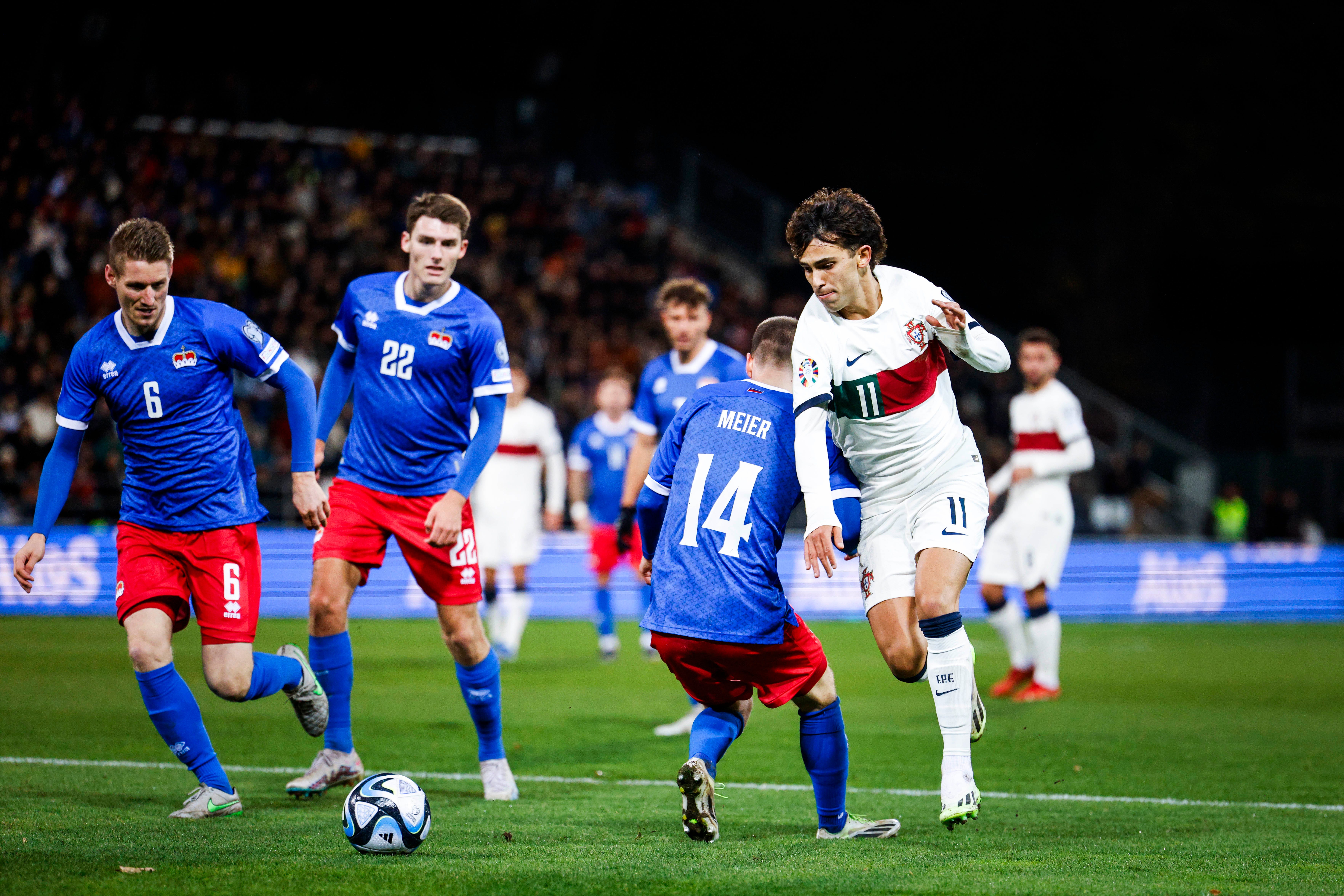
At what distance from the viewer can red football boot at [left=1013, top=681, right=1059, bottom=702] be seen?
10.4 meters

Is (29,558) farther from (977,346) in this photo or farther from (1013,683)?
(1013,683)

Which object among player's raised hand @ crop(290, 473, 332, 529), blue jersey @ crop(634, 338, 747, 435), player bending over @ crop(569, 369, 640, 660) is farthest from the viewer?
player bending over @ crop(569, 369, 640, 660)

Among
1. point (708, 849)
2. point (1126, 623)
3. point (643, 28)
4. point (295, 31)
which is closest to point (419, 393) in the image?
point (708, 849)

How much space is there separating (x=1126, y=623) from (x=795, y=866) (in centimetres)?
1443

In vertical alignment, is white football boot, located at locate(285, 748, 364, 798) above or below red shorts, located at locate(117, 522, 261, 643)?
below

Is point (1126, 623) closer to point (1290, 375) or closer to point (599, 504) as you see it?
point (599, 504)

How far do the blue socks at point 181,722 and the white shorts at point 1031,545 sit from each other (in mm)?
6542

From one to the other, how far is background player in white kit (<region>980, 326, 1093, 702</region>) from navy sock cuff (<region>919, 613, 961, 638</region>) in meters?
5.26

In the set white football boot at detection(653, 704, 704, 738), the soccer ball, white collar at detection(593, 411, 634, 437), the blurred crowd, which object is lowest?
white football boot at detection(653, 704, 704, 738)

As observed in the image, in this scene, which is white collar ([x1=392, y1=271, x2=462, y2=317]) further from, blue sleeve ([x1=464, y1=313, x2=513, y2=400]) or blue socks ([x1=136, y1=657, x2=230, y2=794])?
blue socks ([x1=136, y1=657, x2=230, y2=794])

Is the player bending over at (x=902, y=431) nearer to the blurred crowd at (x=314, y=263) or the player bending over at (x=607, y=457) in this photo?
the blurred crowd at (x=314, y=263)

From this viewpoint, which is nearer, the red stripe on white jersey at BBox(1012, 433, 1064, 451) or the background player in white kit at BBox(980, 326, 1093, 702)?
the background player in white kit at BBox(980, 326, 1093, 702)

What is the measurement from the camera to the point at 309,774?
20.3 ft

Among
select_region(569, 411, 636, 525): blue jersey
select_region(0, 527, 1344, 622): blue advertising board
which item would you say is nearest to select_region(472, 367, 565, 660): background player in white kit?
select_region(569, 411, 636, 525): blue jersey
